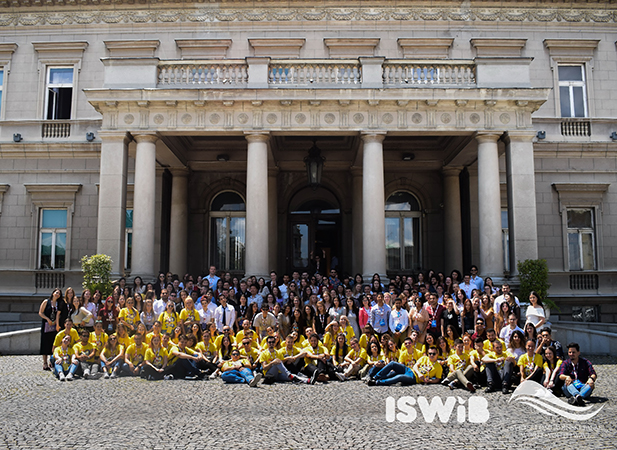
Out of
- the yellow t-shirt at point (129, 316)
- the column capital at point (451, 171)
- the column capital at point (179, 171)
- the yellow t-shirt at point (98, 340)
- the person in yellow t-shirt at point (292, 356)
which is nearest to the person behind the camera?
the person in yellow t-shirt at point (292, 356)

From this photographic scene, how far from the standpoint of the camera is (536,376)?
31.8 feet

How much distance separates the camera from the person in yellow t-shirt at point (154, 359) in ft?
36.3

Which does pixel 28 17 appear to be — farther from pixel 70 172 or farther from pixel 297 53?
pixel 297 53

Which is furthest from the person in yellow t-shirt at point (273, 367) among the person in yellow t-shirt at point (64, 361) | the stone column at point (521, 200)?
the stone column at point (521, 200)

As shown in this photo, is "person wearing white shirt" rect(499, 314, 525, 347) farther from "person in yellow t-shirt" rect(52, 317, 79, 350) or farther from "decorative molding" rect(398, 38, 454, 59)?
"decorative molding" rect(398, 38, 454, 59)

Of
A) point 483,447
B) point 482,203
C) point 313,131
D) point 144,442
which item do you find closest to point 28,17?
point 313,131

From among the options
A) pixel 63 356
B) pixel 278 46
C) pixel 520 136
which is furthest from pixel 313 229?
pixel 63 356

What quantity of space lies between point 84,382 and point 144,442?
16.3 ft

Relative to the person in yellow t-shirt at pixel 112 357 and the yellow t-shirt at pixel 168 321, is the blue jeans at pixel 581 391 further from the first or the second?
the person in yellow t-shirt at pixel 112 357

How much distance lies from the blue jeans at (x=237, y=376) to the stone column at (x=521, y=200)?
928cm

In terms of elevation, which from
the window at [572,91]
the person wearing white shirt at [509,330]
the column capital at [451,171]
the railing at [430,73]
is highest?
the window at [572,91]

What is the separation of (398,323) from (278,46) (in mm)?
13954

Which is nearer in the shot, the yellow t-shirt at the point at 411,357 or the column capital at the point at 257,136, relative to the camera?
the yellow t-shirt at the point at 411,357

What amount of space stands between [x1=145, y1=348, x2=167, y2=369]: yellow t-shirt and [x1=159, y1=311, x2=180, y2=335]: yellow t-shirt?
0.92 m
